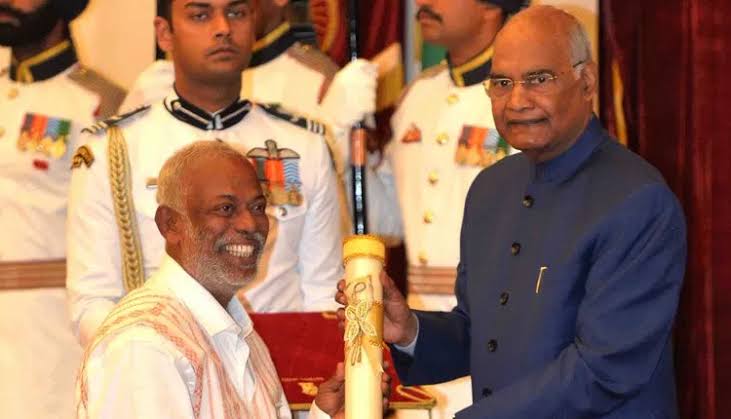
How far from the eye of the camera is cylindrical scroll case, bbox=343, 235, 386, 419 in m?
2.87

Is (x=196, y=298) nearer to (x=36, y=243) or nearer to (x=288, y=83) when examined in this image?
(x=36, y=243)

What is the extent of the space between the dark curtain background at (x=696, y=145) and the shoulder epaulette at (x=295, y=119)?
3.89ft

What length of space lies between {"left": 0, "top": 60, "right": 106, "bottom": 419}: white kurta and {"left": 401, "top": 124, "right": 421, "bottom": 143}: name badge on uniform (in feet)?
3.45

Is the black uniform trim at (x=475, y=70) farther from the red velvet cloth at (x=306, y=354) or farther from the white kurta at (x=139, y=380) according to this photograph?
the white kurta at (x=139, y=380)

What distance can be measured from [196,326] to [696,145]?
2.32 metres

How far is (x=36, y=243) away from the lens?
4961 mm

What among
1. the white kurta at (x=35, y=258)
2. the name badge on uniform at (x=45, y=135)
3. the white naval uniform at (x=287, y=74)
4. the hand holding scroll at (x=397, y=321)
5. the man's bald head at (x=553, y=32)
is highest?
the man's bald head at (x=553, y=32)

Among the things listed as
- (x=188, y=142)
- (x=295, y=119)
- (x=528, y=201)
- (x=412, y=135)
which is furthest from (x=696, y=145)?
(x=528, y=201)

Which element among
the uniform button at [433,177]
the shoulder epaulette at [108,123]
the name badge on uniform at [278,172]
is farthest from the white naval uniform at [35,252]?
the uniform button at [433,177]

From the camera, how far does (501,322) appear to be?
317 cm

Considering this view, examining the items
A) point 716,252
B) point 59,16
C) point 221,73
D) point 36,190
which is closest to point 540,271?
point 221,73

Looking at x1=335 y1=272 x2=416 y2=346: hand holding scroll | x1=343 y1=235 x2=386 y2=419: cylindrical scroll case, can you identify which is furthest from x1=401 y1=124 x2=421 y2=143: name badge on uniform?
x1=343 y1=235 x2=386 y2=419: cylindrical scroll case

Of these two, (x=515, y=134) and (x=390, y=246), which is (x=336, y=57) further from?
(x=515, y=134)

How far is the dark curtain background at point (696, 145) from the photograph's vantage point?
15.8 feet
